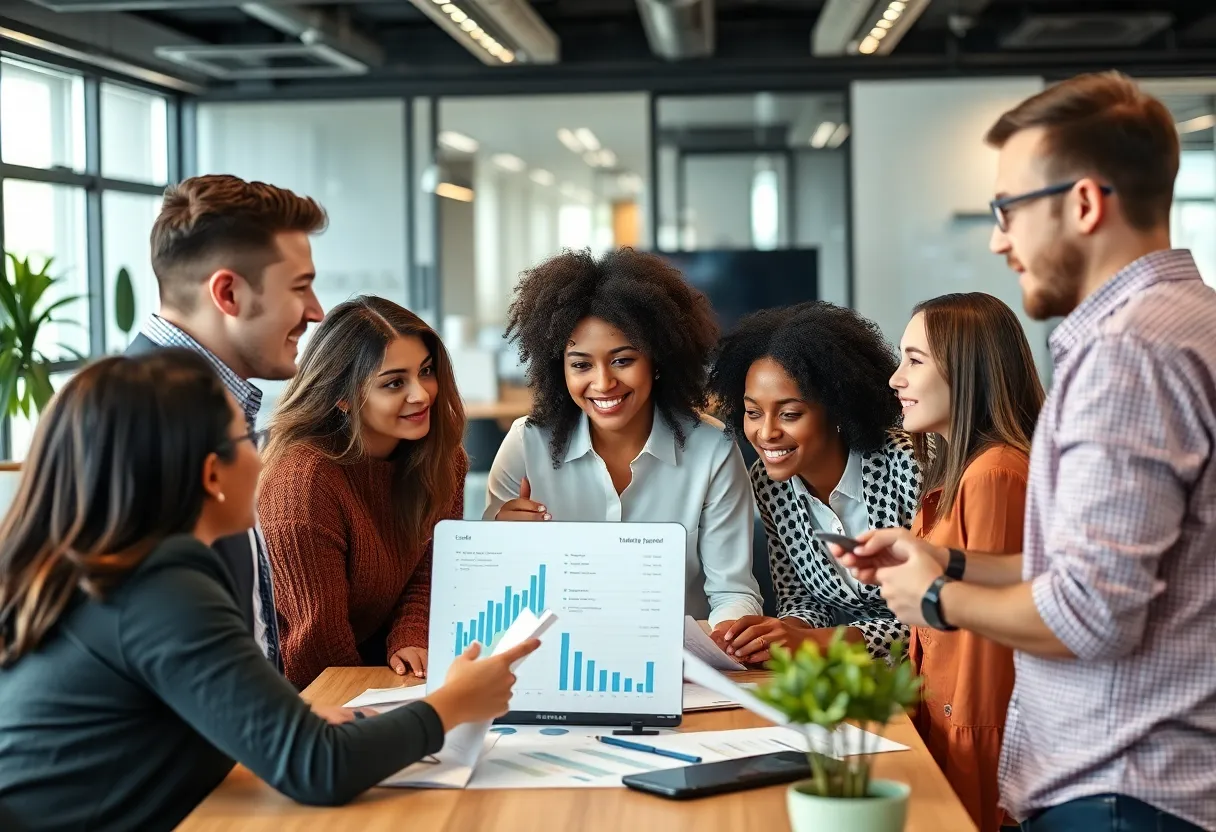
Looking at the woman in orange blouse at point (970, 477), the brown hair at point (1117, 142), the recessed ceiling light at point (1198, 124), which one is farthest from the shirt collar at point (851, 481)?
the recessed ceiling light at point (1198, 124)

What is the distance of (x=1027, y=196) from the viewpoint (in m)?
1.56

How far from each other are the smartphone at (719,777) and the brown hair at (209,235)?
114 cm

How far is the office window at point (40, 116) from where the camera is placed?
609 centimetres

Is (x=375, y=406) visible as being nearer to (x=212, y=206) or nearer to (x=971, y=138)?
(x=212, y=206)

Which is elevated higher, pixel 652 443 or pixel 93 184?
pixel 93 184

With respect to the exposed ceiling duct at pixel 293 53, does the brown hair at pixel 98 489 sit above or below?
below

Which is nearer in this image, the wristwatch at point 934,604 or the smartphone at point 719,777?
the wristwatch at point 934,604

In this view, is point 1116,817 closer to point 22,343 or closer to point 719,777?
point 719,777

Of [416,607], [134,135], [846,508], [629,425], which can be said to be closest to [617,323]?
[629,425]

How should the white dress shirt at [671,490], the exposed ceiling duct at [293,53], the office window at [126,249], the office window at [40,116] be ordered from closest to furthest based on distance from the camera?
the white dress shirt at [671,490]
the office window at [40,116]
the exposed ceiling duct at [293,53]
the office window at [126,249]

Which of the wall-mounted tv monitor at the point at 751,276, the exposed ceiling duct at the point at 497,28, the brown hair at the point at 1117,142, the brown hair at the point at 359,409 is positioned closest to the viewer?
the brown hair at the point at 1117,142

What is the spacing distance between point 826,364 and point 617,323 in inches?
18.0

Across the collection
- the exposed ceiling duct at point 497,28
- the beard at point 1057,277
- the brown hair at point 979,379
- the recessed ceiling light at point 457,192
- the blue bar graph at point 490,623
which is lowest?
the blue bar graph at point 490,623

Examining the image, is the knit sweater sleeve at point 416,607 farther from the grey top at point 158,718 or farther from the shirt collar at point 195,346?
the grey top at point 158,718
